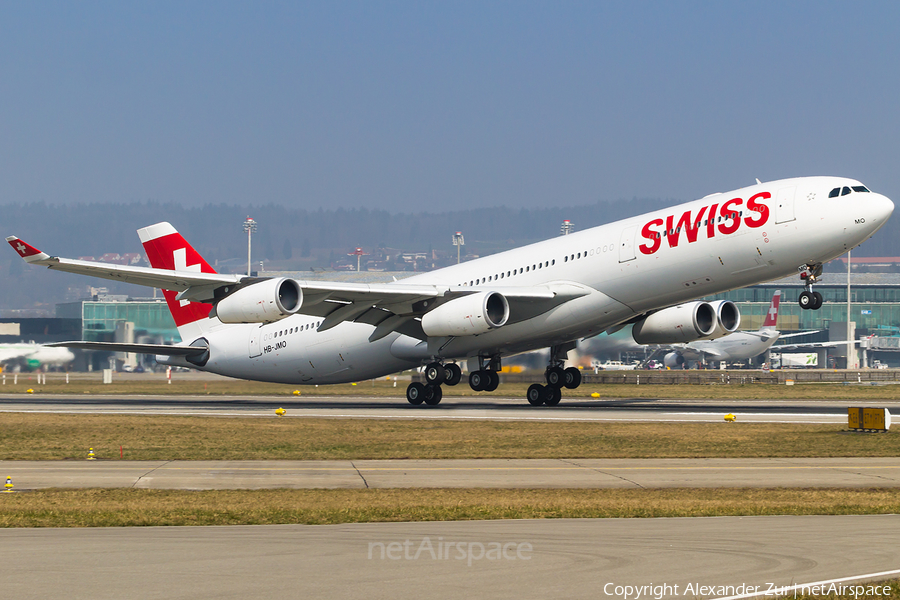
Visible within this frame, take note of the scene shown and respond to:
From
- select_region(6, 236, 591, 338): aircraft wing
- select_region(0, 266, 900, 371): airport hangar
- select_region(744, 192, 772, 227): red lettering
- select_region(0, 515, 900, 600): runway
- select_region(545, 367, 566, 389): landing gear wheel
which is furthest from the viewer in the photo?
select_region(0, 266, 900, 371): airport hangar

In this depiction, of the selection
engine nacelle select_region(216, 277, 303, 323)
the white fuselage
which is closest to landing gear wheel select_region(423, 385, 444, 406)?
the white fuselage

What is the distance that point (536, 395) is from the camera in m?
42.8

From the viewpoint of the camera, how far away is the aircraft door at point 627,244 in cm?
3559

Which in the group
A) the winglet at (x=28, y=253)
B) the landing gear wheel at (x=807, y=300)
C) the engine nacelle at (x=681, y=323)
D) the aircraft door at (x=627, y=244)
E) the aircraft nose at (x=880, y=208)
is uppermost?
the aircraft nose at (x=880, y=208)

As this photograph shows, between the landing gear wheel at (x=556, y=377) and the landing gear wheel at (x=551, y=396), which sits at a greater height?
the landing gear wheel at (x=556, y=377)

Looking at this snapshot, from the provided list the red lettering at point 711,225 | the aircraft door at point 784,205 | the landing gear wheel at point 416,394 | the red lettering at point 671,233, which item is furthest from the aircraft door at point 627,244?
the landing gear wheel at point 416,394

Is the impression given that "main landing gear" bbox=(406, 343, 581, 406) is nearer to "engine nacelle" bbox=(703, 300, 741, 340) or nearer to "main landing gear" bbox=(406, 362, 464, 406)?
"main landing gear" bbox=(406, 362, 464, 406)

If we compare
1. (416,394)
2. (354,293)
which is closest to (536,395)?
(416,394)

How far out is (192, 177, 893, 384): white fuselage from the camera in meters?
32.2

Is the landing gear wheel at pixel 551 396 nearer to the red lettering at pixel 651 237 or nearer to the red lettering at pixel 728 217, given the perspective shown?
the red lettering at pixel 651 237

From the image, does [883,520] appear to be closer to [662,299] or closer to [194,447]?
[194,447]

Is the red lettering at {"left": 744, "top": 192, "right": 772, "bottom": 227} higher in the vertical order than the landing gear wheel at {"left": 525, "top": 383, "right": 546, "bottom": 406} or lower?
higher

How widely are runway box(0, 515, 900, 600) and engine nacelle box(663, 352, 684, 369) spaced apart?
9168 cm

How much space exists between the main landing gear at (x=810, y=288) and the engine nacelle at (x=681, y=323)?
7.37m
